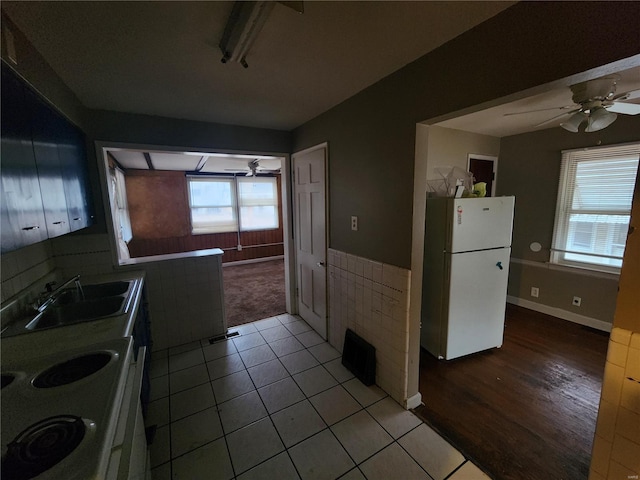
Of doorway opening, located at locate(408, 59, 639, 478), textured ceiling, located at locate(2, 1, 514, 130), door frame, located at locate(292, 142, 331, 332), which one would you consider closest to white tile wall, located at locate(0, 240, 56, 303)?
textured ceiling, located at locate(2, 1, 514, 130)

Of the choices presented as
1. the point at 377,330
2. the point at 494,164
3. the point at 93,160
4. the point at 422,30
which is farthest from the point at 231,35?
the point at 494,164

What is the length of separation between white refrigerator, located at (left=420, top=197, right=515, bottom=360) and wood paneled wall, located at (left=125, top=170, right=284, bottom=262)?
4910 mm

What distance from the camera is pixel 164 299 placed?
271 centimetres

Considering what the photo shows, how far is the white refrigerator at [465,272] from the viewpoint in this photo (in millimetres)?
2350

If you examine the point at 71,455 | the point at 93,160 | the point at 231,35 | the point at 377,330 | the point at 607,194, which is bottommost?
the point at 377,330

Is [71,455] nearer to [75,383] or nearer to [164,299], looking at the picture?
[75,383]

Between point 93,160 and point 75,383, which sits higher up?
point 93,160

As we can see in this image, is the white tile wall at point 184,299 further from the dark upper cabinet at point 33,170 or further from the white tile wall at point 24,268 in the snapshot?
the dark upper cabinet at point 33,170

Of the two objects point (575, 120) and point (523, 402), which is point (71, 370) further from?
point (575, 120)

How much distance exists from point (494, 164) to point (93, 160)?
15.5ft

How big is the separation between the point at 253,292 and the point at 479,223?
11.3ft

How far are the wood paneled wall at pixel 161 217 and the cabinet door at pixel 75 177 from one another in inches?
135

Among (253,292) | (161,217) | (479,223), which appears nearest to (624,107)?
(479,223)

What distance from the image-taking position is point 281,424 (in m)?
1.82
